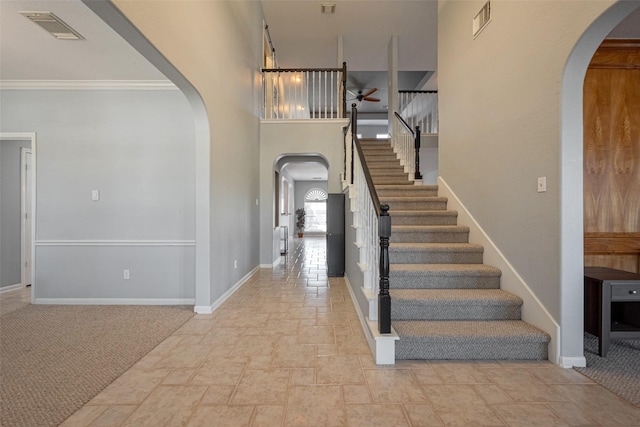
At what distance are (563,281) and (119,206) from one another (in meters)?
4.63

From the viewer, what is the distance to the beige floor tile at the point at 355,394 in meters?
1.80

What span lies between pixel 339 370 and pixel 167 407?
1.10 metres

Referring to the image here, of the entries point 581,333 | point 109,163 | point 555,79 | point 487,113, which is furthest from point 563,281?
point 109,163

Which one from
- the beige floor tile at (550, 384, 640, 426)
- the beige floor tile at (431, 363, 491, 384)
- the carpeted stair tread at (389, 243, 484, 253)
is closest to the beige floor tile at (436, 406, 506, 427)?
the beige floor tile at (431, 363, 491, 384)

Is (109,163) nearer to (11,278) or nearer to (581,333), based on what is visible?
(11,278)

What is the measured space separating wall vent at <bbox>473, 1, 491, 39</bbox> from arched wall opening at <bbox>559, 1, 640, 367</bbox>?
1.35 meters

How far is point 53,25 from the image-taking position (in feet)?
8.81

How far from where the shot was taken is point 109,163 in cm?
378

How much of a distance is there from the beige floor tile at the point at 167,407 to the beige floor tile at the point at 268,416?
38cm

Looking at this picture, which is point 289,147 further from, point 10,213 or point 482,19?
point 10,213

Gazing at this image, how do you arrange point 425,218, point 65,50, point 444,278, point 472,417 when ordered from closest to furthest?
point 472,417 < point 444,278 < point 65,50 < point 425,218

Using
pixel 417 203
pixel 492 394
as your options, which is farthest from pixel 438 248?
pixel 492 394

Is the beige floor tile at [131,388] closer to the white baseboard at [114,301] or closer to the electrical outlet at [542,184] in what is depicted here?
the white baseboard at [114,301]

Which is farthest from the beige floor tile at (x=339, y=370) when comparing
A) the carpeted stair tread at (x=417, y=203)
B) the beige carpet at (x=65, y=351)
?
the carpeted stair tread at (x=417, y=203)
